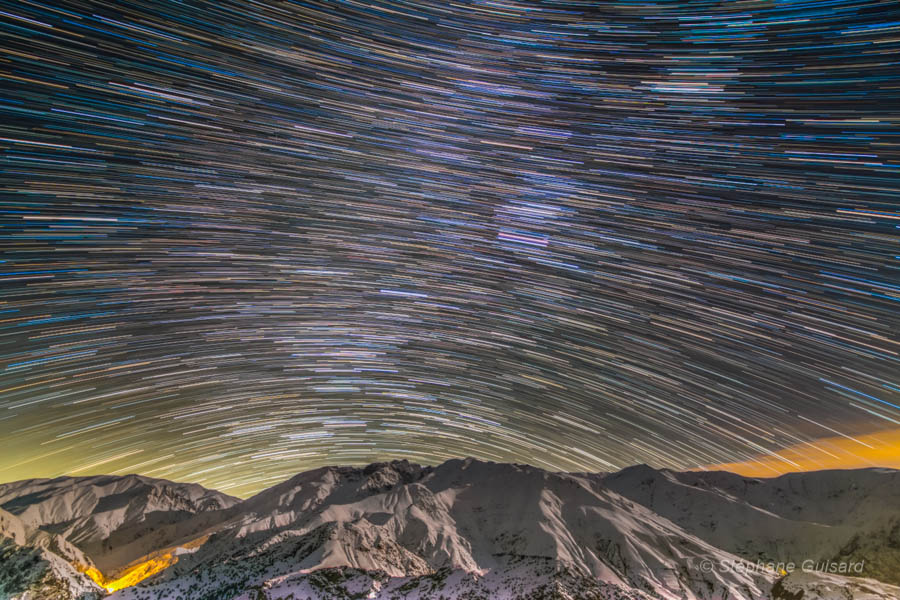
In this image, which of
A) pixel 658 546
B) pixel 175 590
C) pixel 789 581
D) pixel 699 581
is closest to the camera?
pixel 789 581

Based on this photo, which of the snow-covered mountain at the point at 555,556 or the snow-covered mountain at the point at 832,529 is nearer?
the snow-covered mountain at the point at 555,556

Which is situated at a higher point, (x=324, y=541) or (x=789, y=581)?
(x=789, y=581)

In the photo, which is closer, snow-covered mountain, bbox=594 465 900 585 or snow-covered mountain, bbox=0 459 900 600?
snow-covered mountain, bbox=0 459 900 600

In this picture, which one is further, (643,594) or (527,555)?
(527,555)

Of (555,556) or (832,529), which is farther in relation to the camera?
(832,529)

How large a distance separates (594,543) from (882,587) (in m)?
76.8

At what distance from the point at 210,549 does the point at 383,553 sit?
75222mm

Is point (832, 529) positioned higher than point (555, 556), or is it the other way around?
point (832, 529)

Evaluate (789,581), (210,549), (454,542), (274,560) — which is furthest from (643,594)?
(210,549)

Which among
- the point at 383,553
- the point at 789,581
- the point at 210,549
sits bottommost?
the point at 210,549

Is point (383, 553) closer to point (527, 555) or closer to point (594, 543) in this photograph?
point (527, 555)

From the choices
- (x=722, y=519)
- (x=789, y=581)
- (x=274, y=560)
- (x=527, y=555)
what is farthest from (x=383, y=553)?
(x=722, y=519)

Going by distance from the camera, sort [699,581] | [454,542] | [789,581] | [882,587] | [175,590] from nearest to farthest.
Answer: [882,587]
[789,581]
[699,581]
[175,590]
[454,542]

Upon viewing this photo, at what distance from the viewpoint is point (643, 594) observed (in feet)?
426
